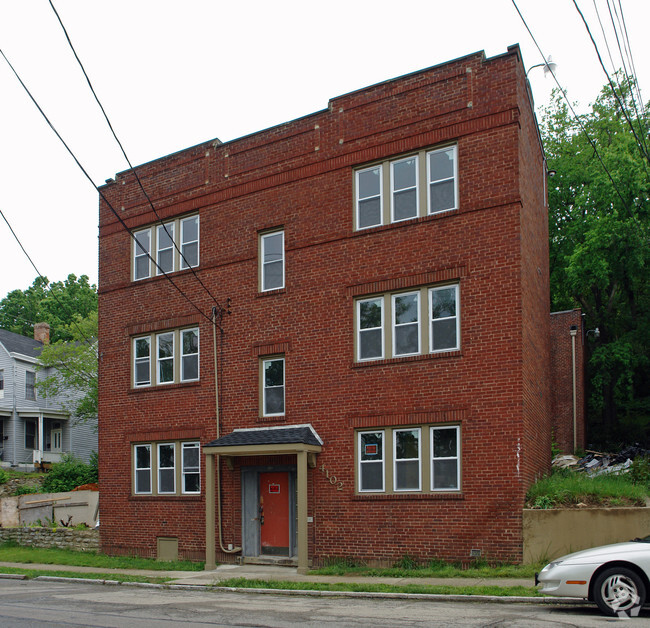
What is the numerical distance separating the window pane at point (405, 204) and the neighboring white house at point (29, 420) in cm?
3185

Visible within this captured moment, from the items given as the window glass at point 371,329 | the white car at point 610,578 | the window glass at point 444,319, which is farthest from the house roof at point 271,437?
the white car at point 610,578

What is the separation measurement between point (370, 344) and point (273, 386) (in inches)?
121

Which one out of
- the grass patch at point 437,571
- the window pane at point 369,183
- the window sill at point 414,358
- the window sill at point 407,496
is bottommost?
the grass patch at point 437,571

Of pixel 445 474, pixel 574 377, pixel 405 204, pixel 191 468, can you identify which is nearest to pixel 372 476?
pixel 445 474

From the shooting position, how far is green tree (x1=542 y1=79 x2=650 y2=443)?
30.6 meters

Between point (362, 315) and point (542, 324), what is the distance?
5.56m

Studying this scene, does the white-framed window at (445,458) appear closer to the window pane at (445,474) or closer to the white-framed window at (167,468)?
the window pane at (445,474)

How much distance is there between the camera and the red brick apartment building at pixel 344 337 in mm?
16719

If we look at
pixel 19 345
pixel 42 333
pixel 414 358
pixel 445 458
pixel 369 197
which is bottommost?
pixel 445 458

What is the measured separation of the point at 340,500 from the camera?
18078mm

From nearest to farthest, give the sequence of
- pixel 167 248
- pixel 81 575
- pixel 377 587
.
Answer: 1. pixel 377 587
2. pixel 81 575
3. pixel 167 248

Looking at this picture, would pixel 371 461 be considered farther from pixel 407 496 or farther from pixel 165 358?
pixel 165 358

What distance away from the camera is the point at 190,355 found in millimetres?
21625

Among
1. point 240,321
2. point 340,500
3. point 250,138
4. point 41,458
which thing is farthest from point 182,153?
point 41,458
